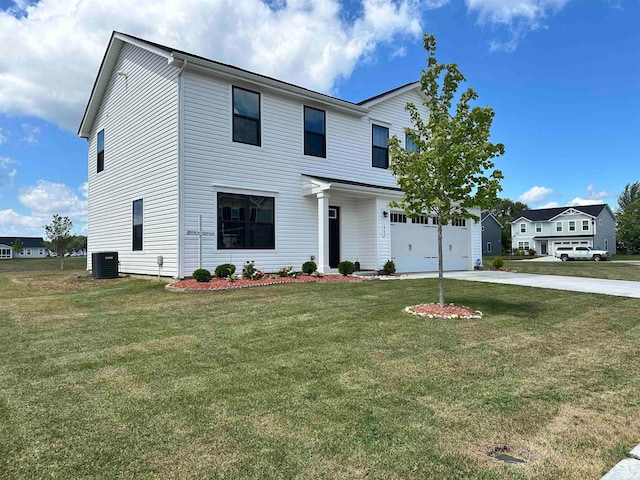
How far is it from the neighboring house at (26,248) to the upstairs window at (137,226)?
8495 cm

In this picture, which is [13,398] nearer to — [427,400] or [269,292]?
[427,400]

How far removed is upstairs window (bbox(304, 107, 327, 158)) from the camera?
1466cm

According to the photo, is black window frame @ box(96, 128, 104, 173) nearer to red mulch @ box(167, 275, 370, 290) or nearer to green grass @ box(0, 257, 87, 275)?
green grass @ box(0, 257, 87, 275)

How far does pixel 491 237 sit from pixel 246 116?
49.4 metres

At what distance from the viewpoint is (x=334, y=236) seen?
15.2 m

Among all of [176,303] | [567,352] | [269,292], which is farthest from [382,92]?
[567,352]

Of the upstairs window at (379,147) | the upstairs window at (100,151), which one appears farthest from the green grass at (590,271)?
the upstairs window at (100,151)

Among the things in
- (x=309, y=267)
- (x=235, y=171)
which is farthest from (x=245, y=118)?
(x=309, y=267)

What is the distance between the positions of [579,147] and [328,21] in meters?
25.3

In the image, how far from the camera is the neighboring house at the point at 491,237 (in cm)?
5406

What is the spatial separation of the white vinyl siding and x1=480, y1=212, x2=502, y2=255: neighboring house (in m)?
47.5

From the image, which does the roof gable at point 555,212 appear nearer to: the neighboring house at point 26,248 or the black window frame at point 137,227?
the black window frame at point 137,227

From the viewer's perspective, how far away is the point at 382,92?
16.8m

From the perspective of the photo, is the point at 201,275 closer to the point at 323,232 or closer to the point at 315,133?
the point at 323,232
